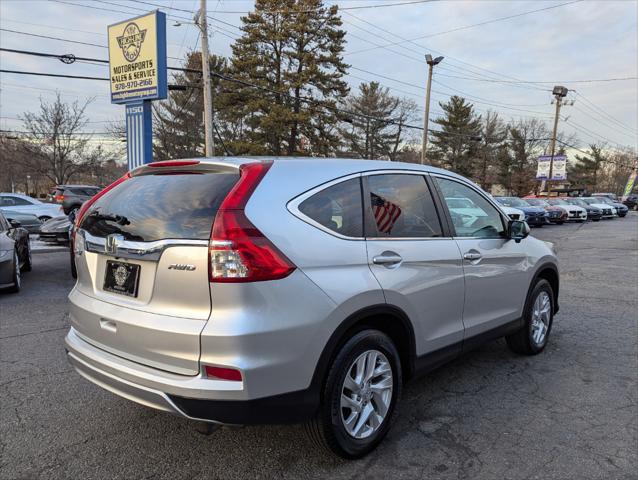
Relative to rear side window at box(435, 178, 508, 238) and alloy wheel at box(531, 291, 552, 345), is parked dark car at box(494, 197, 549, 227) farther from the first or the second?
rear side window at box(435, 178, 508, 238)

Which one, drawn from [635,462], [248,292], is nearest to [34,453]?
[248,292]

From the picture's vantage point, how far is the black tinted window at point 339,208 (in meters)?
2.57

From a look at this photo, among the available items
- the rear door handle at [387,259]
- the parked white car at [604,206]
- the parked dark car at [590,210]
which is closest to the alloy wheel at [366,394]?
the rear door handle at [387,259]

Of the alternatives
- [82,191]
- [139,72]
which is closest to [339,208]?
[139,72]

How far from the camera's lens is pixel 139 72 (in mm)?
14273

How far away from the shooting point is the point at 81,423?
3.15 m

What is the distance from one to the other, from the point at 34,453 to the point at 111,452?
0.45 metres

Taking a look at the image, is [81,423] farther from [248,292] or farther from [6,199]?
[6,199]

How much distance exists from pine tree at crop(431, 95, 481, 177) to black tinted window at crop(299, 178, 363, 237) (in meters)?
58.4

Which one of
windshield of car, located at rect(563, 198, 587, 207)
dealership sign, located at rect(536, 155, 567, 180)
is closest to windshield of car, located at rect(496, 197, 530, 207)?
windshield of car, located at rect(563, 198, 587, 207)

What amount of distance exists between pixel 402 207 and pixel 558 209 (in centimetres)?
2826

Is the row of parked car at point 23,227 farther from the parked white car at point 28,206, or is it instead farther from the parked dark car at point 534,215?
the parked dark car at point 534,215

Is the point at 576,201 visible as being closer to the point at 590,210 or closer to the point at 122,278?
the point at 590,210

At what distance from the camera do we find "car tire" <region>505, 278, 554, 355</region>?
4359 mm
